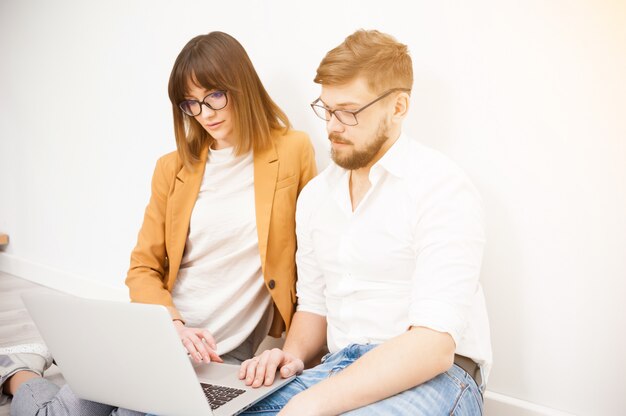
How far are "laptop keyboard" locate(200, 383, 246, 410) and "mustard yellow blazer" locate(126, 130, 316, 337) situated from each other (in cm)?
44

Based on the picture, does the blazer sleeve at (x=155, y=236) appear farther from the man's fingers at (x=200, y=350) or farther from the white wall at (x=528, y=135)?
the white wall at (x=528, y=135)

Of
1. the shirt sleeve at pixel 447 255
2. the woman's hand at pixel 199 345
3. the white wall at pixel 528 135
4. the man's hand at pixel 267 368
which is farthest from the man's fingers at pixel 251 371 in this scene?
the white wall at pixel 528 135

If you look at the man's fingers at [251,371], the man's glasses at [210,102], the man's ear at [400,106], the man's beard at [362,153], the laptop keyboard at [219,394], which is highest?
the man's glasses at [210,102]

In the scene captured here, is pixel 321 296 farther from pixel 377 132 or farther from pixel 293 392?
pixel 377 132

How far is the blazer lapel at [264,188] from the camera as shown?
192 centimetres

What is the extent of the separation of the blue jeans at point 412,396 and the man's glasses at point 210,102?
817 millimetres

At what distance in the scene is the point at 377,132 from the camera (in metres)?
1.54

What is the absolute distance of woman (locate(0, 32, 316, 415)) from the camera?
1883 mm

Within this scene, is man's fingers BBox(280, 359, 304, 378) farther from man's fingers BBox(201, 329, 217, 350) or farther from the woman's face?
the woman's face

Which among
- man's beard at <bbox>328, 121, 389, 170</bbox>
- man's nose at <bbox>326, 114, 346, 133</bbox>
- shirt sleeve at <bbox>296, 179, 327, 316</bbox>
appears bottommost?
shirt sleeve at <bbox>296, 179, 327, 316</bbox>

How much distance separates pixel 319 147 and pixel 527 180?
76 cm

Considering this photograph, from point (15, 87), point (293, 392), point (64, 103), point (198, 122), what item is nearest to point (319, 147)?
point (198, 122)

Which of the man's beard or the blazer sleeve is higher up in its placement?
the man's beard

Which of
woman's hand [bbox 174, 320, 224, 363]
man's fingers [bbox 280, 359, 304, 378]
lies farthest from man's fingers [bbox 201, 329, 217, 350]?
man's fingers [bbox 280, 359, 304, 378]
